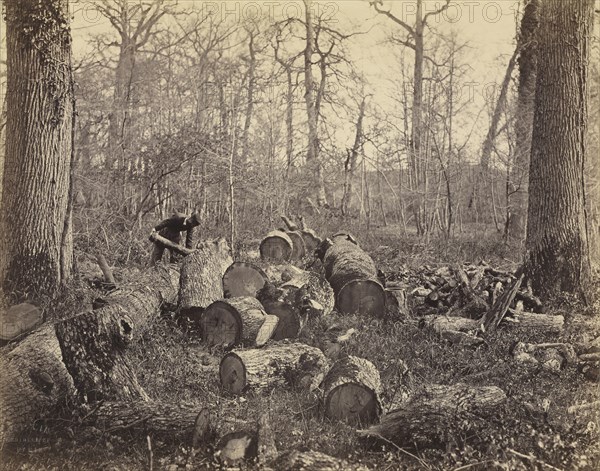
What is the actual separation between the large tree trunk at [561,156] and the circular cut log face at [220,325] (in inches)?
190

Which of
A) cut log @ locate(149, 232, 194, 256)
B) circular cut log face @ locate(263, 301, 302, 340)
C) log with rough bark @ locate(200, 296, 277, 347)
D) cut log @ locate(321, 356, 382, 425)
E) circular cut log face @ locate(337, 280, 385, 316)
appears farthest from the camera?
cut log @ locate(149, 232, 194, 256)

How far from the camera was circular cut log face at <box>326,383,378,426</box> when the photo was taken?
4.88 m

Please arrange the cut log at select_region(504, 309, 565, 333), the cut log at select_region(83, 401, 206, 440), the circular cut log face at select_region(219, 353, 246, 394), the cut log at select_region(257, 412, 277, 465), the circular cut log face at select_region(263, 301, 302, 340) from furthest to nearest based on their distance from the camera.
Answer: the cut log at select_region(504, 309, 565, 333), the circular cut log face at select_region(263, 301, 302, 340), the circular cut log face at select_region(219, 353, 246, 394), the cut log at select_region(83, 401, 206, 440), the cut log at select_region(257, 412, 277, 465)

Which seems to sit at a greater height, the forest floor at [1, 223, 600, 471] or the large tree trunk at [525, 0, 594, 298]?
the large tree trunk at [525, 0, 594, 298]

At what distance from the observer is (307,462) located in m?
3.75

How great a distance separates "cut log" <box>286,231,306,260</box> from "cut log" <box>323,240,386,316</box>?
318 centimetres

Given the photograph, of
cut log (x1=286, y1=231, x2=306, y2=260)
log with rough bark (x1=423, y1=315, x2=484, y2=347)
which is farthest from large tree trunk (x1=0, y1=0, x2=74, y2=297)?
cut log (x1=286, y1=231, x2=306, y2=260)

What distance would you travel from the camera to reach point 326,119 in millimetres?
25078

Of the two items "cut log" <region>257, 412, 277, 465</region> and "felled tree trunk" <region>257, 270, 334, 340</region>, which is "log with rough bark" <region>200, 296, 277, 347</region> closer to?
"felled tree trunk" <region>257, 270, 334, 340</region>

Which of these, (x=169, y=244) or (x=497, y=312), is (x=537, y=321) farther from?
(x=169, y=244)

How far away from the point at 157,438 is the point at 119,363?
89 centimetres

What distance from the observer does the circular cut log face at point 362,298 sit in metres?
8.15

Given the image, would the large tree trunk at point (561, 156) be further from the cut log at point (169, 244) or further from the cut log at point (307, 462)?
the cut log at point (307, 462)

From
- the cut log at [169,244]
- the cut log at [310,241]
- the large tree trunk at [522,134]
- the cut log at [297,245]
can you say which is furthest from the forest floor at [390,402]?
the large tree trunk at [522,134]
